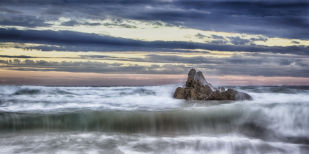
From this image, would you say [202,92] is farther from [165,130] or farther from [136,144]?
[136,144]

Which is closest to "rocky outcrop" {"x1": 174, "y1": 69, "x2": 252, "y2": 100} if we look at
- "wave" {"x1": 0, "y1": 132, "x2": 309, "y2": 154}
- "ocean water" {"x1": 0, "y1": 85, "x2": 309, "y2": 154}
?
"ocean water" {"x1": 0, "y1": 85, "x2": 309, "y2": 154}

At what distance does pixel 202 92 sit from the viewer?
1320cm

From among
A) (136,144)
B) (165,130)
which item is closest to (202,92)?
(165,130)

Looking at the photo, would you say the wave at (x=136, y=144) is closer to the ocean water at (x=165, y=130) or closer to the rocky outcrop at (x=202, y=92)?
the ocean water at (x=165, y=130)

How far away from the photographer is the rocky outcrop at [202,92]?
1309 cm

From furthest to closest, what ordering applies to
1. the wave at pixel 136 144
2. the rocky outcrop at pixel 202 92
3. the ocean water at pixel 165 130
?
the rocky outcrop at pixel 202 92 → the ocean water at pixel 165 130 → the wave at pixel 136 144

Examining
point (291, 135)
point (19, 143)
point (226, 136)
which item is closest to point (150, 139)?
point (226, 136)

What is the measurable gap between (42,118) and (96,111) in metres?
1.82

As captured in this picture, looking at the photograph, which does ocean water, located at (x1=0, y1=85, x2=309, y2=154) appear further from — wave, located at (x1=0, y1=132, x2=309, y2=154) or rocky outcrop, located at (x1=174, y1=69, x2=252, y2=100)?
rocky outcrop, located at (x1=174, y1=69, x2=252, y2=100)

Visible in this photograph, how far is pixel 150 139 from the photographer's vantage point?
25.4 feet

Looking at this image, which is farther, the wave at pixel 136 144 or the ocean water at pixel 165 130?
the ocean water at pixel 165 130

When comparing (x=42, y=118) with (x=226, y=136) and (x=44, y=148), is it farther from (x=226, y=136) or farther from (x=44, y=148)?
(x=226, y=136)

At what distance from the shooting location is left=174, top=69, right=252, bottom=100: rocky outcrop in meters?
13.1

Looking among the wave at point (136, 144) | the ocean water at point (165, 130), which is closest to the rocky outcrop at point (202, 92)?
the ocean water at point (165, 130)
